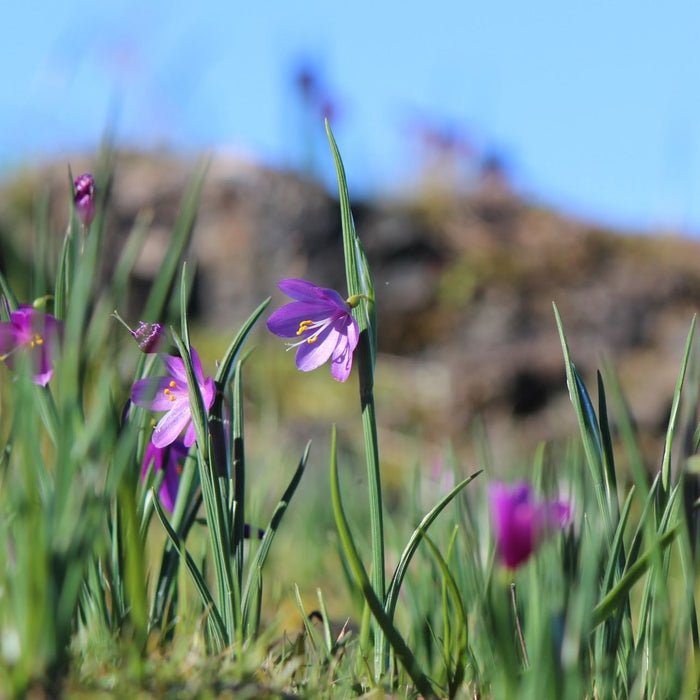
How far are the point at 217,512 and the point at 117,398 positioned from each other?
18cm

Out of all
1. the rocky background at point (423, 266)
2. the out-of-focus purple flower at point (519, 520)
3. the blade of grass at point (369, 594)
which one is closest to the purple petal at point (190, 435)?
the blade of grass at point (369, 594)

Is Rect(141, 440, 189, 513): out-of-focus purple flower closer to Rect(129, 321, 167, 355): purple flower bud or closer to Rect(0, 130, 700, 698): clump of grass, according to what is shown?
Rect(0, 130, 700, 698): clump of grass

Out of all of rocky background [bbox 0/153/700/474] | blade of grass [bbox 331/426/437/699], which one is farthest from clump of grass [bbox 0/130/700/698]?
rocky background [bbox 0/153/700/474]

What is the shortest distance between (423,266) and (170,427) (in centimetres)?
491

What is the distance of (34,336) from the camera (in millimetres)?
796

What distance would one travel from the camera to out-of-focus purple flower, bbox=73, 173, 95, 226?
3.00 feet

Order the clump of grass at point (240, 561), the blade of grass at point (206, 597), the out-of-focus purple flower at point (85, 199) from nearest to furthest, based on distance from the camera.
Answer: the clump of grass at point (240, 561)
the blade of grass at point (206, 597)
the out-of-focus purple flower at point (85, 199)

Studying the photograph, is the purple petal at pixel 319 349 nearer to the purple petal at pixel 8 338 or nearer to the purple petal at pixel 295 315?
the purple petal at pixel 295 315

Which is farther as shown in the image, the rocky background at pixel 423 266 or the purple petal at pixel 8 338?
the rocky background at pixel 423 266

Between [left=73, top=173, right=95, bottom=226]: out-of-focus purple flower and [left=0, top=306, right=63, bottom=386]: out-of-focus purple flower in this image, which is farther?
[left=73, top=173, right=95, bottom=226]: out-of-focus purple flower

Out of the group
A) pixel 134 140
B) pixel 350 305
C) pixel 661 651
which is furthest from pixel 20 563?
pixel 134 140

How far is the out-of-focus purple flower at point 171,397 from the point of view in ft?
2.74

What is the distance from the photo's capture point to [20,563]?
0.55 metres

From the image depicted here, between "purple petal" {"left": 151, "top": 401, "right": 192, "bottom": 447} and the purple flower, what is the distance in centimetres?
13
